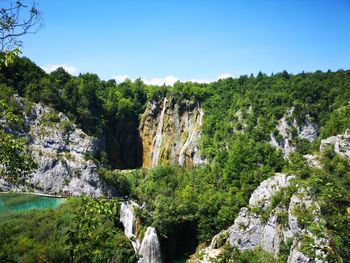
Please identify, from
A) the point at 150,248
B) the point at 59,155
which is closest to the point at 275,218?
the point at 150,248

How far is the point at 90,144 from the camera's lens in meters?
49.3

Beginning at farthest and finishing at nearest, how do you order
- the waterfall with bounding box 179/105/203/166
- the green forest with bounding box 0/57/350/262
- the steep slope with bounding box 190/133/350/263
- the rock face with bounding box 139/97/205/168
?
the rock face with bounding box 139/97/205/168, the waterfall with bounding box 179/105/203/166, the green forest with bounding box 0/57/350/262, the steep slope with bounding box 190/133/350/263

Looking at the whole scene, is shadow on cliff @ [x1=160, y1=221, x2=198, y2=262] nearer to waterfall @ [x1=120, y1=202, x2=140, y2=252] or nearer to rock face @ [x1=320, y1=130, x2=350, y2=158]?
waterfall @ [x1=120, y1=202, x2=140, y2=252]

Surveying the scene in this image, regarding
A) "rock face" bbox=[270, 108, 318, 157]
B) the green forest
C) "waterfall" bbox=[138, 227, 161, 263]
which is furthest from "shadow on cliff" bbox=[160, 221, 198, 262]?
"rock face" bbox=[270, 108, 318, 157]

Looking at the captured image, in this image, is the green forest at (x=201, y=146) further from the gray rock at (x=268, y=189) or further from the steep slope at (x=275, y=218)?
the gray rock at (x=268, y=189)

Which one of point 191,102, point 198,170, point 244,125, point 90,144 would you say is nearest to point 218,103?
point 191,102

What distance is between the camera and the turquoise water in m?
33.9

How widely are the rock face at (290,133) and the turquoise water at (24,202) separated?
26140 millimetres

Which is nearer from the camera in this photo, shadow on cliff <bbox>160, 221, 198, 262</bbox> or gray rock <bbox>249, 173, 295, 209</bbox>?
gray rock <bbox>249, 173, 295, 209</bbox>

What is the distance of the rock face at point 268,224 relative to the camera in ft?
87.7

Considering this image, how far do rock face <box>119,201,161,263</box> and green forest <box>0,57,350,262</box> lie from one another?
3.58 feet

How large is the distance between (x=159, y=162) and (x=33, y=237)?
34.3 m

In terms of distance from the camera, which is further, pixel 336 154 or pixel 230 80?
pixel 230 80

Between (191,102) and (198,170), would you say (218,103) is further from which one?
(198,170)
